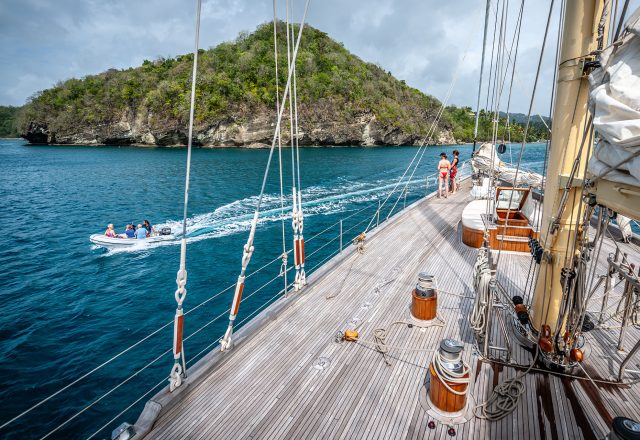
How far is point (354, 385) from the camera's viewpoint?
13.6 feet

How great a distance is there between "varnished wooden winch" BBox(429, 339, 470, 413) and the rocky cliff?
7395cm

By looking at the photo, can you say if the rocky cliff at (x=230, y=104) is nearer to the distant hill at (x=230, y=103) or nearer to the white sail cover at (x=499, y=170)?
the distant hill at (x=230, y=103)

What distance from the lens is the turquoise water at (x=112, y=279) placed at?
297 inches

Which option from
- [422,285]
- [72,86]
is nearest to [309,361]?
[422,285]

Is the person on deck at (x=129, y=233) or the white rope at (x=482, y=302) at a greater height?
the white rope at (x=482, y=302)

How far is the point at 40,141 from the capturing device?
315 ft

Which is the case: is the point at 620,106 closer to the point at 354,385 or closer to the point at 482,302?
the point at 482,302

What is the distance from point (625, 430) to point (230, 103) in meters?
81.4

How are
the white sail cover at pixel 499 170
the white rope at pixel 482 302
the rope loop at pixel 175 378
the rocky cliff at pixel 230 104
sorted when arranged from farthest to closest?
the rocky cliff at pixel 230 104
the white sail cover at pixel 499 170
the white rope at pixel 482 302
the rope loop at pixel 175 378

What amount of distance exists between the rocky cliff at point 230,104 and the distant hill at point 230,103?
0.77ft

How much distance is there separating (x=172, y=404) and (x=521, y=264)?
24.5 feet

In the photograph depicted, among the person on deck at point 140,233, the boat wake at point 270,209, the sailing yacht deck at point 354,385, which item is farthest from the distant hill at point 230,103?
the sailing yacht deck at point 354,385

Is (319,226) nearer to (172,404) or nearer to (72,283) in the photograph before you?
(72,283)

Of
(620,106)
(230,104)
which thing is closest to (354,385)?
Answer: (620,106)
